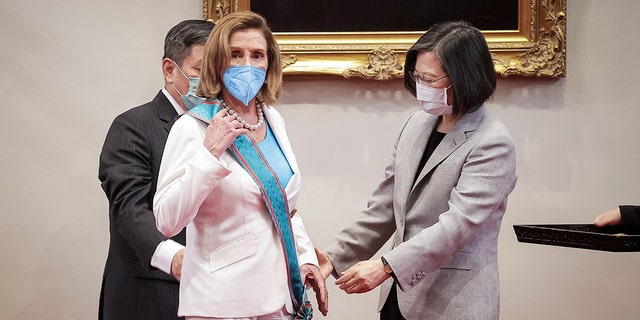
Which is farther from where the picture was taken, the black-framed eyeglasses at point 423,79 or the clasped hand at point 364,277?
the black-framed eyeglasses at point 423,79

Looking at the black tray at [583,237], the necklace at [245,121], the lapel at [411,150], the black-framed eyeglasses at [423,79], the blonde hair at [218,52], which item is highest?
the blonde hair at [218,52]

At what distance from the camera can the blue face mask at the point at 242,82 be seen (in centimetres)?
220

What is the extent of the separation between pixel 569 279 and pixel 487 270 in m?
1.59

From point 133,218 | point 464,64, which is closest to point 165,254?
point 133,218

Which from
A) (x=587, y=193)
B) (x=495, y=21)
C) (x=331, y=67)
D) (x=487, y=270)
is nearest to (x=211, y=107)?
(x=487, y=270)

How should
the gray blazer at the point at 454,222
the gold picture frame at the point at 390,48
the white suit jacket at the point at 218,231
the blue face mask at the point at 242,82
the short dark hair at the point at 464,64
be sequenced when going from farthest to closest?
the gold picture frame at the point at 390,48
the short dark hair at the point at 464,64
the gray blazer at the point at 454,222
the blue face mask at the point at 242,82
the white suit jacket at the point at 218,231

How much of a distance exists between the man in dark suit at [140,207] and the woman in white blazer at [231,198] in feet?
2.01

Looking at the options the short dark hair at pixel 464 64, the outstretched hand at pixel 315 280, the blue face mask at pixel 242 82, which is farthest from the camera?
the short dark hair at pixel 464 64

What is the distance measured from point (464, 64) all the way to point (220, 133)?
3.28 ft

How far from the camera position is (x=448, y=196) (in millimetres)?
2682

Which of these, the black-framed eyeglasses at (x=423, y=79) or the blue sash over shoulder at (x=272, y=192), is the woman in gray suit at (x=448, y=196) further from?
the blue sash over shoulder at (x=272, y=192)

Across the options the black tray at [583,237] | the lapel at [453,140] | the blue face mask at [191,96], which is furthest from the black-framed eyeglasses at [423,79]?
the blue face mask at [191,96]

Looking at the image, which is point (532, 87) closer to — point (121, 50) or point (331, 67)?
point (331, 67)

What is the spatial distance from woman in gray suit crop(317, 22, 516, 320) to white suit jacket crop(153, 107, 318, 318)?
0.55 m
